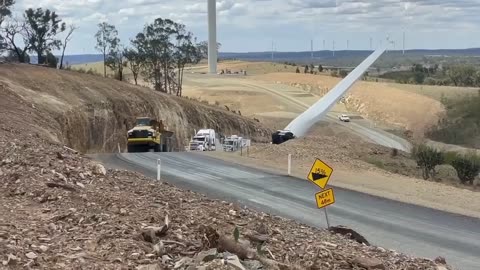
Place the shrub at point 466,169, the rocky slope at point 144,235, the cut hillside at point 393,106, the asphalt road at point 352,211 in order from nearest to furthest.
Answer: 1. the rocky slope at point 144,235
2. the asphalt road at point 352,211
3. the shrub at point 466,169
4. the cut hillside at point 393,106

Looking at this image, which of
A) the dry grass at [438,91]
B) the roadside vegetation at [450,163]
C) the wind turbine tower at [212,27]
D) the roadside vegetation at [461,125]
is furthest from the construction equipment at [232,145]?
the wind turbine tower at [212,27]

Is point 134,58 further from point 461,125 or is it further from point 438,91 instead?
point 438,91

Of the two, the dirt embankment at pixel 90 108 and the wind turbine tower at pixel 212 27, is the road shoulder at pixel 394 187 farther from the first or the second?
the wind turbine tower at pixel 212 27

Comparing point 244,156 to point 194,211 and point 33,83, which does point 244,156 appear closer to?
point 33,83

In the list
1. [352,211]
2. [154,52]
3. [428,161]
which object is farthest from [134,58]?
[352,211]

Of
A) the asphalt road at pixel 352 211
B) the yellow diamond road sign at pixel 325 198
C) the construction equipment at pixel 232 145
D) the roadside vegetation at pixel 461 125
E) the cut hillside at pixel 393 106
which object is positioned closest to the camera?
the yellow diamond road sign at pixel 325 198

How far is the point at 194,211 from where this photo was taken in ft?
37.2

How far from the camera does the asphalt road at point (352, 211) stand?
55.2 ft

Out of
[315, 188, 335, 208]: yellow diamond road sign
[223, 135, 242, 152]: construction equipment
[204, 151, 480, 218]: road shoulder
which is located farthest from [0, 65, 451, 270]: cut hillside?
[223, 135, 242, 152]: construction equipment

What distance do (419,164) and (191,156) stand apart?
15.6 metres

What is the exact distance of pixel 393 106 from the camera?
116812 mm

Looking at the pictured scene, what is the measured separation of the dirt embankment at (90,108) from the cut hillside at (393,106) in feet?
140

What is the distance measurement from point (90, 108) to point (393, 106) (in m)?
75.3

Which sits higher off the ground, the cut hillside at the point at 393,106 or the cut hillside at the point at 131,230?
the cut hillside at the point at 131,230
